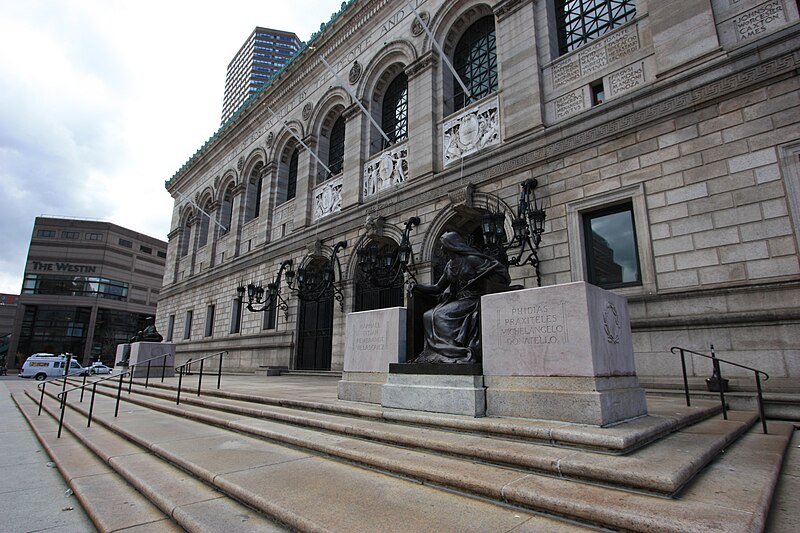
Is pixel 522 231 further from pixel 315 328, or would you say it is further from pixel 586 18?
pixel 315 328

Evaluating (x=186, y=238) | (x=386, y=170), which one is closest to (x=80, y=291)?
(x=186, y=238)

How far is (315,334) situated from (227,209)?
1458 centimetres

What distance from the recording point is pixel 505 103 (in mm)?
12531

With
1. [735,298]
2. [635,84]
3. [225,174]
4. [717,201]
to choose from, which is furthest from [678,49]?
[225,174]

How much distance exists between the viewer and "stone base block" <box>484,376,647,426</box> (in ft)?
14.0

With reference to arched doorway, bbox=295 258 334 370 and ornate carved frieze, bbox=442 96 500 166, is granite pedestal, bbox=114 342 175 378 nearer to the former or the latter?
arched doorway, bbox=295 258 334 370

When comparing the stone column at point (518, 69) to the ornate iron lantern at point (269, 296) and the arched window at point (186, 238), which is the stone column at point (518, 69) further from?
the arched window at point (186, 238)

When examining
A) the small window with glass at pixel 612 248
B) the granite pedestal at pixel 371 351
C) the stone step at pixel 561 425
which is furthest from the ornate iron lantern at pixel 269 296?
the stone step at pixel 561 425

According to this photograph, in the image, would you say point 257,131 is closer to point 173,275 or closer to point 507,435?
point 173,275

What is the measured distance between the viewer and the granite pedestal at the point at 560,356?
4.40m

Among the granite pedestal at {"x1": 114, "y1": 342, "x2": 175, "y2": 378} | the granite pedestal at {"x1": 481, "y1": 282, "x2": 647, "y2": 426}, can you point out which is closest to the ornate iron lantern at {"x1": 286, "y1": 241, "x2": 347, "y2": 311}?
the granite pedestal at {"x1": 114, "y1": 342, "x2": 175, "y2": 378}

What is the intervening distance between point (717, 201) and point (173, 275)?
3400 cm

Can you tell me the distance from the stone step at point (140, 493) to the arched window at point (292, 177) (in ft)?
59.7

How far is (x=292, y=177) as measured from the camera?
23094mm
